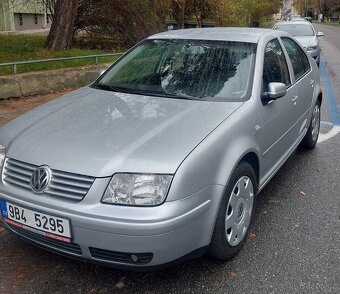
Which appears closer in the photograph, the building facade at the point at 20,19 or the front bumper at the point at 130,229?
the front bumper at the point at 130,229

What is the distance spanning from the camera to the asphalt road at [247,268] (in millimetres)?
2744

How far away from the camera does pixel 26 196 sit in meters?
2.57

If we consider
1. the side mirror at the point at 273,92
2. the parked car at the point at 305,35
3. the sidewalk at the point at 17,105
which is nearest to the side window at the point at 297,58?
the side mirror at the point at 273,92

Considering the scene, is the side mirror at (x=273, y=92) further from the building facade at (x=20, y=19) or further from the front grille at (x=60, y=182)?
the building facade at (x=20, y=19)

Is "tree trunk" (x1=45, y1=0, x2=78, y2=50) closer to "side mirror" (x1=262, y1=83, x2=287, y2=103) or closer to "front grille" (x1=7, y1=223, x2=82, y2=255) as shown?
"side mirror" (x1=262, y1=83, x2=287, y2=103)

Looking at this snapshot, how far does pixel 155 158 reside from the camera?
249 cm

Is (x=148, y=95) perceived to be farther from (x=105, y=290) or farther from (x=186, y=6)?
(x=186, y=6)

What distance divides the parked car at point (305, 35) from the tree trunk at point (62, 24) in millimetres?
6854

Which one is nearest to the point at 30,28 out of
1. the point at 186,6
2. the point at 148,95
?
the point at 186,6

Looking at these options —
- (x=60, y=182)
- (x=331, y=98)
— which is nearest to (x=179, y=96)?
(x=60, y=182)

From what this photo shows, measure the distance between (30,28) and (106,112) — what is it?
29.2 m

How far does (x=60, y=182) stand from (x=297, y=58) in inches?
129

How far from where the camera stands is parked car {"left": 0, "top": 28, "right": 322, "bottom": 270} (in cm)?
241

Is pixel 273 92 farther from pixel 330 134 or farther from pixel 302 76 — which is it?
pixel 330 134
